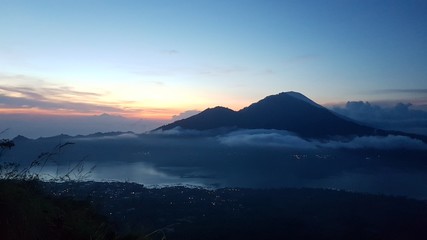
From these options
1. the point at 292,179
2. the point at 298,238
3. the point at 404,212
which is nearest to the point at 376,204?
the point at 404,212

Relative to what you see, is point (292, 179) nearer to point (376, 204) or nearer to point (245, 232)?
point (376, 204)

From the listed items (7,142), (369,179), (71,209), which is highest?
(7,142)

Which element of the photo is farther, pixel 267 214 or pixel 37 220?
pixel 267 214

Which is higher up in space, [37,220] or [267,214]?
[37,220]

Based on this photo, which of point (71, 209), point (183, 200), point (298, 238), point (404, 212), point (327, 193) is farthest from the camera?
point (327, 193)

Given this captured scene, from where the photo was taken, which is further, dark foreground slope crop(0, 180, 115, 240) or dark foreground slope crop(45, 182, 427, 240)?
dark foreground slope crop(45, 182, 427, 240)

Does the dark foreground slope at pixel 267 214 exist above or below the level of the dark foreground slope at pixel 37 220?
below

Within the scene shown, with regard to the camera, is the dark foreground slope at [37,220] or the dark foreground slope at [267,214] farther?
the dark foreground slope at [267,214]

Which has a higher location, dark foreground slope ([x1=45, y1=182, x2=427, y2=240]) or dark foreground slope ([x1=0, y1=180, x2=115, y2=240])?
dark foreground slope ([x1=0, y1=180, x2=115, y2=240])
